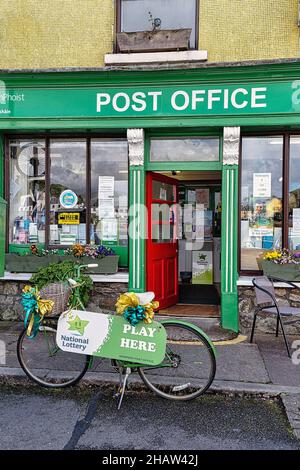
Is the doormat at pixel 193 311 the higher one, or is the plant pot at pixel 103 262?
the plant pot at pixel 103 262

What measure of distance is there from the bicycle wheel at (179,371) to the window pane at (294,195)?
276cm

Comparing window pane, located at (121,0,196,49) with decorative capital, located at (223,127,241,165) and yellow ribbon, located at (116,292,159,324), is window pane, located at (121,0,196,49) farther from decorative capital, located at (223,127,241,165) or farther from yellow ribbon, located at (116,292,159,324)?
yellow ribbon, located at (116,292,159,324)

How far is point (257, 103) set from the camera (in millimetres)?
5996

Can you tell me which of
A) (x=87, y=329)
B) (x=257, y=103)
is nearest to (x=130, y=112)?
(x=257, y=103)

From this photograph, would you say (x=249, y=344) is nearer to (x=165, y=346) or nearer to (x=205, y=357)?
(x=205, y=357)

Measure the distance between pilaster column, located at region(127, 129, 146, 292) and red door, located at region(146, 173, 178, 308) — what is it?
0.18 meters

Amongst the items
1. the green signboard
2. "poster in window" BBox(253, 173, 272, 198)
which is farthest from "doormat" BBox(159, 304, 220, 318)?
the green signboard

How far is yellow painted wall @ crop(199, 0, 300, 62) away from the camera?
6.05 metres

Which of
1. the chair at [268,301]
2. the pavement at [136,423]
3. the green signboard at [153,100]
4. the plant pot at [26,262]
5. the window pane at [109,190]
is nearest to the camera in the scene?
the pavement at [136,423]

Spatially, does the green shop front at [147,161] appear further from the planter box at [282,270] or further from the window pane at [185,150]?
the planter box at [282,270]

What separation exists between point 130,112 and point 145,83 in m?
0.48

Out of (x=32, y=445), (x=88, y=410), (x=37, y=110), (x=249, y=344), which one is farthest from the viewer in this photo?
(x=37, y=110)

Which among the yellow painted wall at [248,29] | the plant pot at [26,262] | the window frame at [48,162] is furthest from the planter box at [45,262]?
the yellow painted wall at [248,29]

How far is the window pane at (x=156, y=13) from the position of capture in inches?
253
